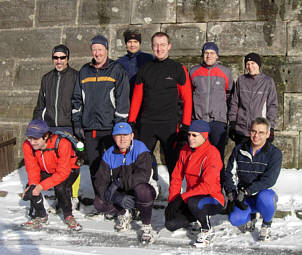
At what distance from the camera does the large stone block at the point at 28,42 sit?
19.6ft

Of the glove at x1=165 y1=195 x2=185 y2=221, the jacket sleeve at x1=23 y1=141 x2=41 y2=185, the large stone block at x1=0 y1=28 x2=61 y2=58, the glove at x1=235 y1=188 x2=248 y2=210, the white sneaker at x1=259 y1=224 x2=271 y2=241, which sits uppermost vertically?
the large stone block at x1=0 y1=28 x2=61 y2=58

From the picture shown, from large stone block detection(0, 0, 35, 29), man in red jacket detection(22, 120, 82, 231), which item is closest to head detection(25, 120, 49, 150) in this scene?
man in red jacket detection(22, 120, 82, 231)

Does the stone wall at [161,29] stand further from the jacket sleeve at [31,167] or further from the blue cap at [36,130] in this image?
the blue cap at [36,130]

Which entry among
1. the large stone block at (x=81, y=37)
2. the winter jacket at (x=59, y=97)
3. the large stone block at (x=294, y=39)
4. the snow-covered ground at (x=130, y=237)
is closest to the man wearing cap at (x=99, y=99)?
the winter jacket at (x=59, y=97)

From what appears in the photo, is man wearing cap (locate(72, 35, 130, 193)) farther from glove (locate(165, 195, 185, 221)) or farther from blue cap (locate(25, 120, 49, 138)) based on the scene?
glove (locate(165, 195, 185, 221))

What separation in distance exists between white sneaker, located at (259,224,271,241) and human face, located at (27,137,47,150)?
2.34 m

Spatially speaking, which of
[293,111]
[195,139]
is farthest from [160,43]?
[293,111]

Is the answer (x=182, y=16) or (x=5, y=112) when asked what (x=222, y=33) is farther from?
(x=5, y=112)

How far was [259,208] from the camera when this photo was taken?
11.4 ft

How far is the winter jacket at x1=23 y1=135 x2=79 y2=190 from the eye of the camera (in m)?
3.86

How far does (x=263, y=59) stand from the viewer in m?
5.18

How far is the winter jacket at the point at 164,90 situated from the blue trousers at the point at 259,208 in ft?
3.53

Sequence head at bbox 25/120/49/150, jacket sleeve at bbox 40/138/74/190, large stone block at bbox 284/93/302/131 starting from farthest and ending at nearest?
1. large stone block at bbox 284/93/302/131
2. jacket sleeve at bbox 40/138/74/190
3. head at bbox 25/120/49/150

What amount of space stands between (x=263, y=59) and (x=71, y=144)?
9.74 feet
